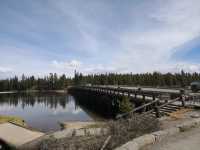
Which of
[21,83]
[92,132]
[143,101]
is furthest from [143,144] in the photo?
[21,83]

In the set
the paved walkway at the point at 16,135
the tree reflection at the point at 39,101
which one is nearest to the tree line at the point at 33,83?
the tree reflection at the point at 39,101

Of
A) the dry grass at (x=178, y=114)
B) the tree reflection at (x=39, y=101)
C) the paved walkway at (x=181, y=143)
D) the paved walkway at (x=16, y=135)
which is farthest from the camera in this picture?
the tree reflection at (x=39, y=101)

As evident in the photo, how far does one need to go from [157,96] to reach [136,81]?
84.4 meters

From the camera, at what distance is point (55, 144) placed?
754cm

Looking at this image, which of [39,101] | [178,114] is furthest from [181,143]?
[39,101]

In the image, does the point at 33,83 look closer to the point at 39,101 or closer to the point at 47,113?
the point at 39,101

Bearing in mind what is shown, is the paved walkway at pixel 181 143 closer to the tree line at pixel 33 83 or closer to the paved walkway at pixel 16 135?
the paved walkway at pixel 16 135

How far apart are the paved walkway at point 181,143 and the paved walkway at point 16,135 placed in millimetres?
10040

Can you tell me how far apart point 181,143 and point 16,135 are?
45.5ft

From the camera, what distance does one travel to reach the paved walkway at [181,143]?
6.55 m

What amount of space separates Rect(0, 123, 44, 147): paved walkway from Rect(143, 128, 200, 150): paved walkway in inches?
395

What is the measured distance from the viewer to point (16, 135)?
1619 centimetres

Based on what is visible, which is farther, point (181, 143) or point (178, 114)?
point (178, 114)

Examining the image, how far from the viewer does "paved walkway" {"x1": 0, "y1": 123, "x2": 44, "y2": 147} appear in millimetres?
14407
